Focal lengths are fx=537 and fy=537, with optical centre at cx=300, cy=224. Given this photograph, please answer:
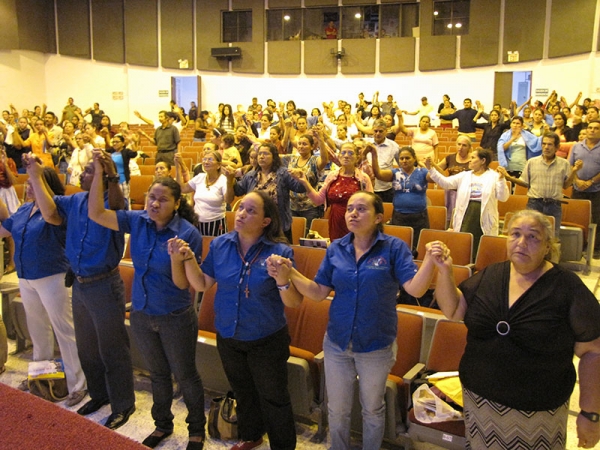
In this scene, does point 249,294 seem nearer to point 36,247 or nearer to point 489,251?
point 36,247

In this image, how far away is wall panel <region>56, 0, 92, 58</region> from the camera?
17188 millimetres

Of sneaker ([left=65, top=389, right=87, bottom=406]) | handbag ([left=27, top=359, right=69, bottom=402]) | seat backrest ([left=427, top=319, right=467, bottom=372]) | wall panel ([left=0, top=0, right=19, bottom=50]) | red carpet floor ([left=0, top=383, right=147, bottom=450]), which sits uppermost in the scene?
wall panel ([left=0, top=0, right=19, bottom=50])

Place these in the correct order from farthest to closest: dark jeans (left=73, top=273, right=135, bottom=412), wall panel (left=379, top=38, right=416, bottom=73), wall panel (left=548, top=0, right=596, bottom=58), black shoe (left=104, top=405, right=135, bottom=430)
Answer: wall panel (left=379, top=38, right=416, bottom=73) < wall panel (left=548, top=0, right=596, bottom=58) < black shoe (left=104, top=405, right=135, bottom=430) < dark jeans (left=73, top=273, right=135, bottom=412)

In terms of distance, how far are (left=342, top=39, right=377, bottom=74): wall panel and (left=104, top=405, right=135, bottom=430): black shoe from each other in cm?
1483

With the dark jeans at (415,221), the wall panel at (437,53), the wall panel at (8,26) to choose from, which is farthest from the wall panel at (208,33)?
the dark jeans at (415,221)

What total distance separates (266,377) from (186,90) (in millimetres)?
16690

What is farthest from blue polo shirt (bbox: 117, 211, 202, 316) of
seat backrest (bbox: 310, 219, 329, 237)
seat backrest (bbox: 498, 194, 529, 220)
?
seat backrest (bbox: 498, 194, 529, 220)

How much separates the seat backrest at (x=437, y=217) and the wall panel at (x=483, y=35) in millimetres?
11323

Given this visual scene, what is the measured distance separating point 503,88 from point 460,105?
50.8 inches

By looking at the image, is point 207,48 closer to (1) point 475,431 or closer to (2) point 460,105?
(2) point 460,105

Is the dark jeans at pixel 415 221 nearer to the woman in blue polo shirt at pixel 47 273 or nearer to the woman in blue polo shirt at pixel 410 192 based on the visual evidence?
the woman in blue polo shirt at pixel 410 192

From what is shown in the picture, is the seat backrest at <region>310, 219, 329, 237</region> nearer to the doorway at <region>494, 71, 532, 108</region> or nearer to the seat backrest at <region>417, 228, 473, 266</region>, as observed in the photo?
the seat backrest at <region>417, 228, 473, 266</region>

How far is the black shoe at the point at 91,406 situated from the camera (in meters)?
3.29

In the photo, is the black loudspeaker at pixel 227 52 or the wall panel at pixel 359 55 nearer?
the wall panel at pixel 359 55
